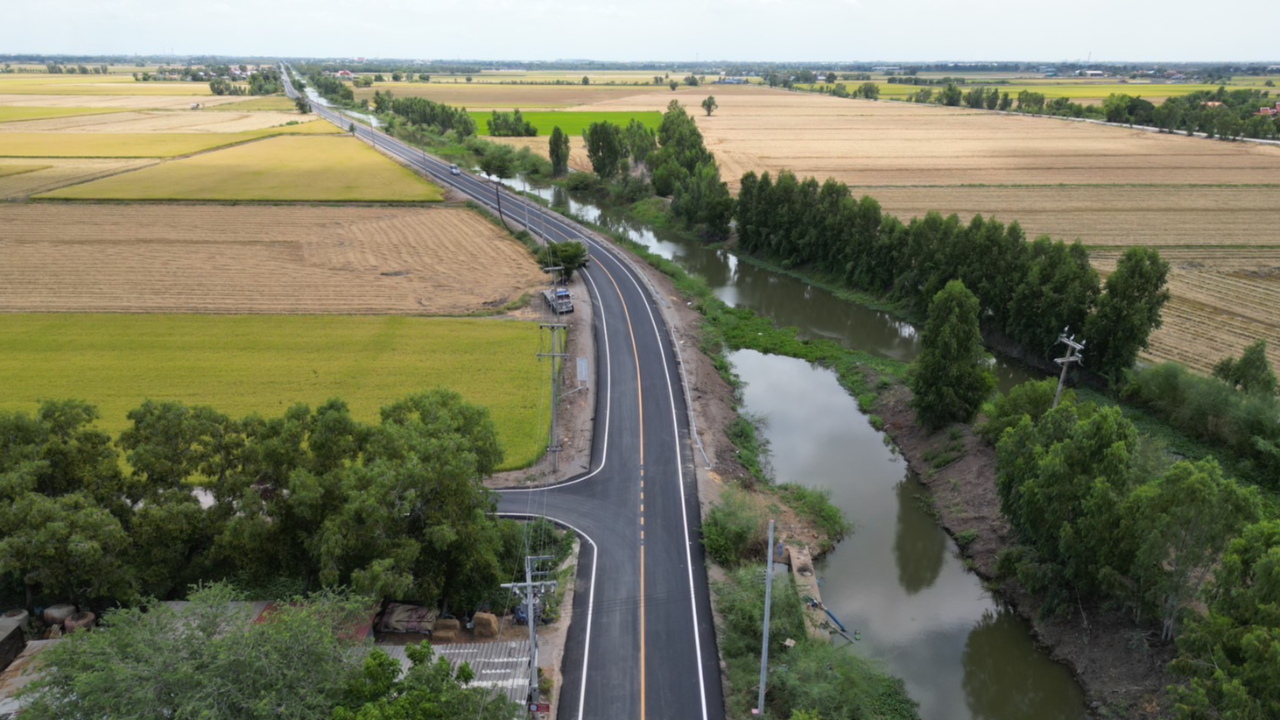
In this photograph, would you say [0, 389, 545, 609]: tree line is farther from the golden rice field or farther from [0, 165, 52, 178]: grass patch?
[0, 165, 52, 178]: grass patch

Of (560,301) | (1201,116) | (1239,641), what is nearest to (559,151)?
(560,301)

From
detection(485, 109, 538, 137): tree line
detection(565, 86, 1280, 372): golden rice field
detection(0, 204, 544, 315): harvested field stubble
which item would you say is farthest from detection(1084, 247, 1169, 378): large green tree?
detection(485, 109, 538, 137): tree line

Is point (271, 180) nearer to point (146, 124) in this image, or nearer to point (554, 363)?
point (554, 363)

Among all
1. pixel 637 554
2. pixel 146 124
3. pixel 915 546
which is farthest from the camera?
pixel 146 124

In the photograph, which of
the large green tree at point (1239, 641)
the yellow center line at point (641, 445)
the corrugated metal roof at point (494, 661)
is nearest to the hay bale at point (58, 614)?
the corrugated metal roof at point (494, 661)

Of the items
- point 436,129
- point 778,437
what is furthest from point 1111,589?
point 436,129

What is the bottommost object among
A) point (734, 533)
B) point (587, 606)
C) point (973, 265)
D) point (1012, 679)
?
point (1012, 679)

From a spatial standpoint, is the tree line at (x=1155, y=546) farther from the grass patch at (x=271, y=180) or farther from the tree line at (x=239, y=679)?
the grass patch at (x=271, y=180)
